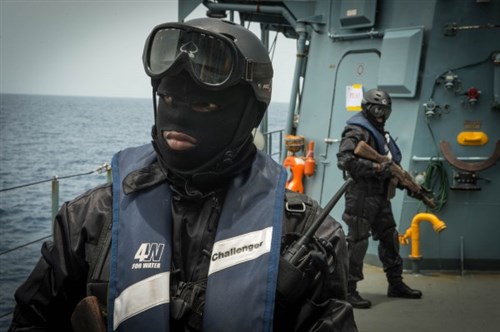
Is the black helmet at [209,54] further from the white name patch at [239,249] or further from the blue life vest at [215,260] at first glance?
the white name patch at [239,249]

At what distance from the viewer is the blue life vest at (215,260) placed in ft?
6.13

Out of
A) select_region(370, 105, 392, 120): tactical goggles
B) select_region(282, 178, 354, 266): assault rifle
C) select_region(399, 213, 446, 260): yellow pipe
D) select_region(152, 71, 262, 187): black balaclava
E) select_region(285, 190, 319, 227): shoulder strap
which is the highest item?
select_region(152, 71, 262, 187): black balaclava

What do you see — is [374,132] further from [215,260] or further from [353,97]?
[215,260]

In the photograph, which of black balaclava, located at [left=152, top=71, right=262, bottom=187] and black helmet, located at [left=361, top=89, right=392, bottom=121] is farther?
black helmet, located at [left=361, top=89, right=392, bottom=121]

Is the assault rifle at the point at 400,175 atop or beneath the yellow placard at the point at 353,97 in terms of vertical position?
beneath

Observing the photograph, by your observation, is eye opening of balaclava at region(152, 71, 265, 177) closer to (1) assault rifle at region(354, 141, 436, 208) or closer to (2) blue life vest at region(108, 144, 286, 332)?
(2) blue life vest at region(108, 144, 286, 332)

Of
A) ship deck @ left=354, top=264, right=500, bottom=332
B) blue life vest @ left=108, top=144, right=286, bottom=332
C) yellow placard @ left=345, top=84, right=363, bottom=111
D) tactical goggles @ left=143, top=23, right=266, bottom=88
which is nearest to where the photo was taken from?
blue life vest @ left=108, top=144, right=286, bottom=332

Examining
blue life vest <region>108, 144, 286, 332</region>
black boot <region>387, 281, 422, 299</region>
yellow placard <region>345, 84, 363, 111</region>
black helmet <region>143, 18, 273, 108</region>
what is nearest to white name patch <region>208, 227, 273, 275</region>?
blue life vest <region>108, 144, 286, 332</region>

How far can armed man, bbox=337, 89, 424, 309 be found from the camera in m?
5.94

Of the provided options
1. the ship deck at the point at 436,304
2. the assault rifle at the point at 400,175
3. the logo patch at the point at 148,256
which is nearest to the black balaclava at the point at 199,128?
the logo patch at the point at 148,256

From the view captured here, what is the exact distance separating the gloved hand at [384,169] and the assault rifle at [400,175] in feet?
0.07

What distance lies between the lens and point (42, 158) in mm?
37219

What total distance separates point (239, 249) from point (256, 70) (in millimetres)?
561

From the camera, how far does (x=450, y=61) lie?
23.4 feet
